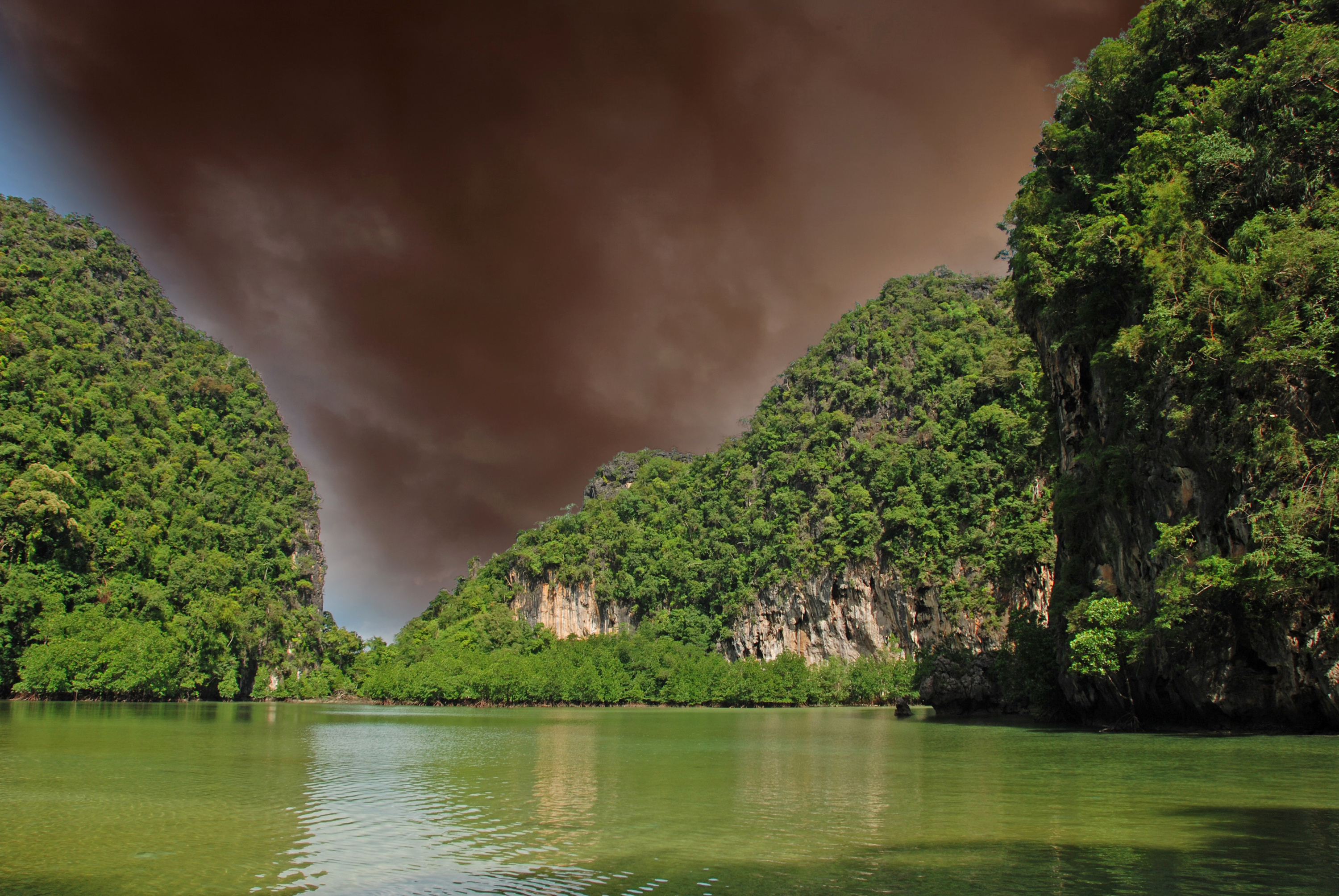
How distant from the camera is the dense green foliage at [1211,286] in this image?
67.4 feet

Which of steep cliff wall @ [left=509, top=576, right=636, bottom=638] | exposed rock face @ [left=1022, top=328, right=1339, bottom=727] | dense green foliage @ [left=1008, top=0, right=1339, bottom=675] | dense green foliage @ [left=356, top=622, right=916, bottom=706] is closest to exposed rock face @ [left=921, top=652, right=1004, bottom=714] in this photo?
exposed rock face @ [left=1022, top=328, right=1339, bottom=727]

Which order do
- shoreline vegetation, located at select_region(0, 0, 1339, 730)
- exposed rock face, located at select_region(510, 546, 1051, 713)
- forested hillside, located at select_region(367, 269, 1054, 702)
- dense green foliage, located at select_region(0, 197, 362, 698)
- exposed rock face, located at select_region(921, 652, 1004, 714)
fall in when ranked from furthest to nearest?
forested hillside, located at select_region(367, 269, 1054, 702) → dense green foliage, located at select_region(0, 197, 362, 698) → exposed rock face, located at select_region(510, 546, 1051, 713) → exposed rock face, located at select_region(921, 652, 1004, 714) → shoreline vegetation, located at select_region(0, 0, 1339, 730)

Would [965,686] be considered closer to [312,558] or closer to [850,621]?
[850,621]

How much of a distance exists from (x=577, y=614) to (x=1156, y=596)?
79.5m

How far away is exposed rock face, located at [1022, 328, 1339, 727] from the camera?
21.7m

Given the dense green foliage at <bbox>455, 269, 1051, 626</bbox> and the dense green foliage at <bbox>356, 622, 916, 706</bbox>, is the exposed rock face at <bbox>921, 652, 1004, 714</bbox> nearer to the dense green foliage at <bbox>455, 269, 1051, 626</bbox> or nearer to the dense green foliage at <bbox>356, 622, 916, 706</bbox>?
the dense green foliage at <bbox>455, 269, 1051, 626</bbox>

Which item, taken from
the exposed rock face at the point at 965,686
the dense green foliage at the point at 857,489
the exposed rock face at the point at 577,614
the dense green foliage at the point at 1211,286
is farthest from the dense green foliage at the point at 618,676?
the dense green foliage at the point at 1211,286

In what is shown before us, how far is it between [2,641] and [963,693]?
66053mm

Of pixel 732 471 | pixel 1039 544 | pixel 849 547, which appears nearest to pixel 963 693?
pixel 1039 544

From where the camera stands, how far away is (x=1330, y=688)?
2053 centimetres

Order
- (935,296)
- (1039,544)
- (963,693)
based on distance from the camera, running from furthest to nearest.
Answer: (935,296) → (1039,544) → (963,693)

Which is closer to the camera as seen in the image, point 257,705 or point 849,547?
point 257,705

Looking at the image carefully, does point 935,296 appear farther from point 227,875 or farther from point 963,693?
point 227,875

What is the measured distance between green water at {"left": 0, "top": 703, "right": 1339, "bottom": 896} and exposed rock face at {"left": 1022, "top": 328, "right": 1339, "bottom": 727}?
6.84 ft
